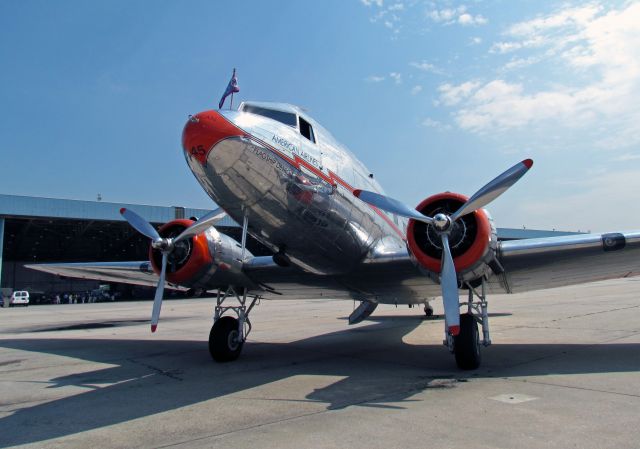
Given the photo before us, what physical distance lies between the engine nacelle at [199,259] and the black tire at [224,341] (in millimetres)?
990

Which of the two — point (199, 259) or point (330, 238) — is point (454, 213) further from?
point (199, 259)

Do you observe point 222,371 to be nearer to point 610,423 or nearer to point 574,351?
point 610,423

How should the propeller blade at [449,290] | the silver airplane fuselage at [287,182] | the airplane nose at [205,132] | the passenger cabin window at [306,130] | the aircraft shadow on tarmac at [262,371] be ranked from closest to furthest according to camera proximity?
1. the aircraft shadow on tarmac at [262,371]
2. the airplane nose at [205,132]
3. the silver airplane fuselage at [287,182]
4. the propeller blade at [449,290]
5. the passenger cabin window at [306,130]

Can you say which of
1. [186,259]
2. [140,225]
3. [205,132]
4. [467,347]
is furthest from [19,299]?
[467,347]

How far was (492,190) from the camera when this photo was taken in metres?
7.46

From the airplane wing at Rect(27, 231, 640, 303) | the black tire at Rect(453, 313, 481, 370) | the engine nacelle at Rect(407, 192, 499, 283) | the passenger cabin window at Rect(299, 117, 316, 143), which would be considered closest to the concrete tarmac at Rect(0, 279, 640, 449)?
the black tire at Rect(453, 313, 481, 370)

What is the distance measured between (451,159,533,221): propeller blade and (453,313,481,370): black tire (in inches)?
81.5

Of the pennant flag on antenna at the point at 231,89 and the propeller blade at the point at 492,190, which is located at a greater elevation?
the pennant flag on antenna at the point at 231,89

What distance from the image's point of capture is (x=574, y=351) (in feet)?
32.3

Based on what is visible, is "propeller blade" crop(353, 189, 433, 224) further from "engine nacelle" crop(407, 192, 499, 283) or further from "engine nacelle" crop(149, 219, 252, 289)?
"engine nacelle" crop(149, 219, 252, 289)

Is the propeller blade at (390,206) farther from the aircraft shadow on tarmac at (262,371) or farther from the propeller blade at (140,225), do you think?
the propeller blade at (140,225)

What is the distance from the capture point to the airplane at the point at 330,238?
22.6 feet

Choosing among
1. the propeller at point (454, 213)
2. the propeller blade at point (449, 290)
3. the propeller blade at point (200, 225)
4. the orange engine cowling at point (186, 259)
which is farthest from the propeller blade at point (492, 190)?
the orange engine cowling at point (186, 259)

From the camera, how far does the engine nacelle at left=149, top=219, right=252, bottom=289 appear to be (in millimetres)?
10086
